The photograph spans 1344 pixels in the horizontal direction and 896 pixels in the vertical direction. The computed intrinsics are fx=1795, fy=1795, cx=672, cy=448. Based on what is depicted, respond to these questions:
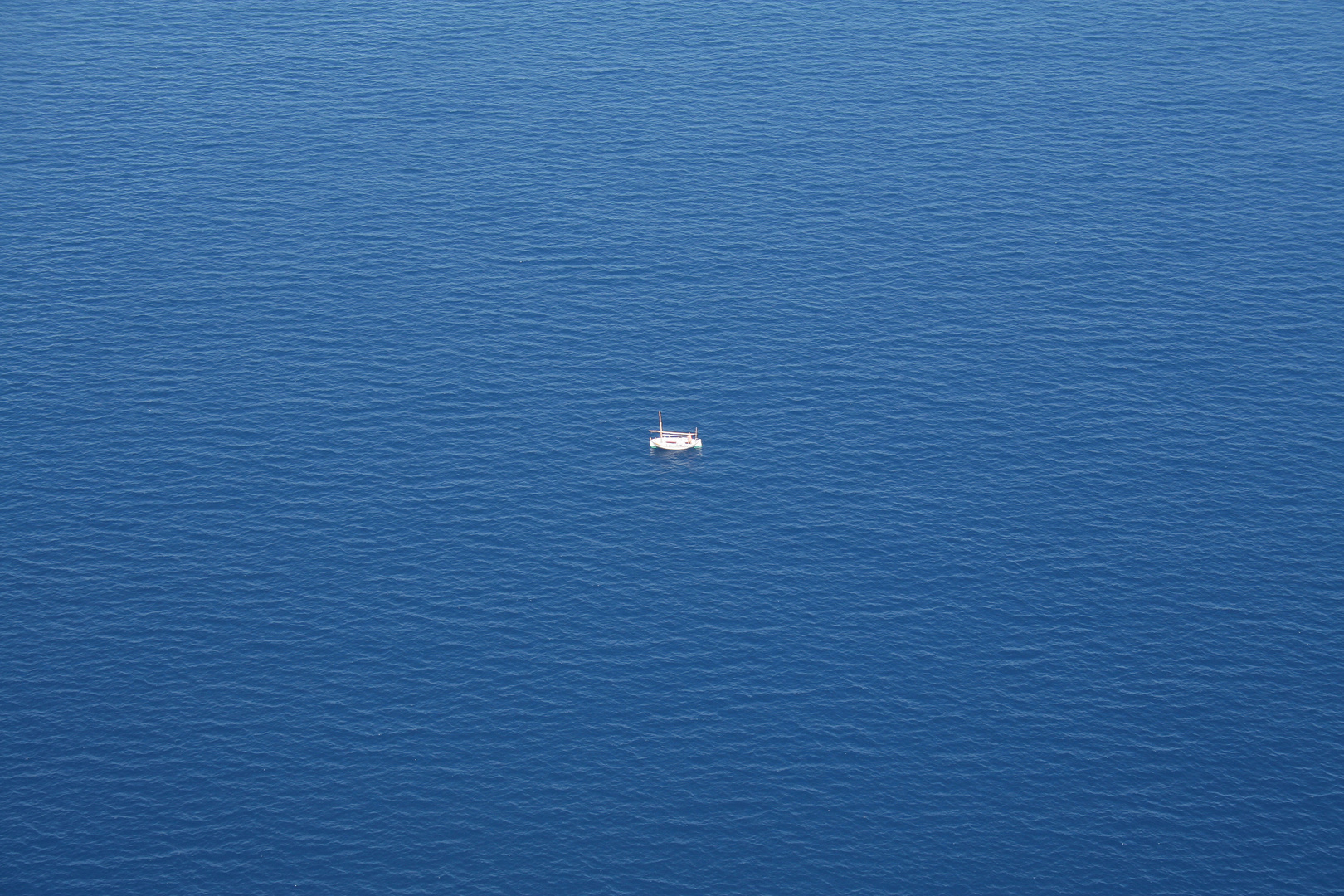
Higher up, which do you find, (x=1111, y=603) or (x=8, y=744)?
(x=1111, y=603)

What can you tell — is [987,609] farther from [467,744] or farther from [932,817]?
[467,744]

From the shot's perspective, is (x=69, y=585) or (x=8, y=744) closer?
(x=8, y=744)

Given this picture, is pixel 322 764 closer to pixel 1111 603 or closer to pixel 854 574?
pixel 854 574

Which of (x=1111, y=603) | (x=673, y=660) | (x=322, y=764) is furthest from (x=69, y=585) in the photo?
(x=1111, y=603)

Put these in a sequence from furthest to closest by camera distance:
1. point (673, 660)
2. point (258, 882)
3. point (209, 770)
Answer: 1. point (673, 660)
2. point (209, 770)
3. point (258, 882)

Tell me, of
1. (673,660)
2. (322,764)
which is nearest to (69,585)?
(322,764)

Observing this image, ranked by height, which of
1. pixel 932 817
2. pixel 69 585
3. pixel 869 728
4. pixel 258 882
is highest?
pixel 69 585

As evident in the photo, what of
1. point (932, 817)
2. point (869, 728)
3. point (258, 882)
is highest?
point (869, 728)

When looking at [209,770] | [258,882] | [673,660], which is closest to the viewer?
[258,882]

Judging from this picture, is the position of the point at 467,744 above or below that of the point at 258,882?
above
